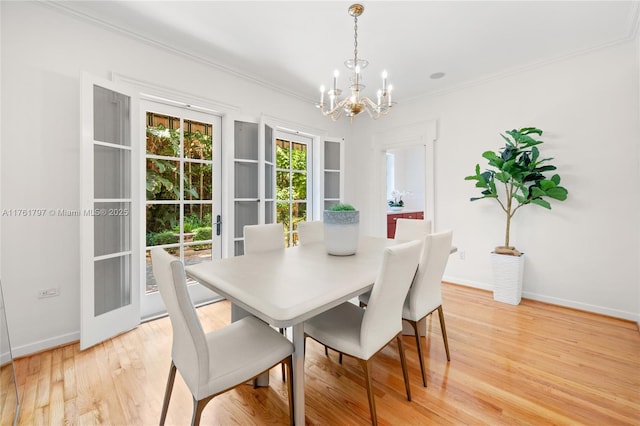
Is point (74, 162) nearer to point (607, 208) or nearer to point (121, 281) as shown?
point (121, 281)

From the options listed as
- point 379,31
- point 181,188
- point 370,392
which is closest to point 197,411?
point 370,392

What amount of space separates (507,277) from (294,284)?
285 centimetres

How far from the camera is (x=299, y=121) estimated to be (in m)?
4.05

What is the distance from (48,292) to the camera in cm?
217

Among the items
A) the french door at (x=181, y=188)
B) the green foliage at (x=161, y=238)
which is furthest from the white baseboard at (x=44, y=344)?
the green foliage at (x=161, y=238)

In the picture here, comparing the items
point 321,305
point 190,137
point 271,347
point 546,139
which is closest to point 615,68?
point 546,139

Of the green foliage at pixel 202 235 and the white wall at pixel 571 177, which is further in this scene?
the green foliage at pixel 202 235

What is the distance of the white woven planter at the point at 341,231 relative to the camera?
196 centimetres

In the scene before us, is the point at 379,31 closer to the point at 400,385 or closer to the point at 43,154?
the point at 400,385

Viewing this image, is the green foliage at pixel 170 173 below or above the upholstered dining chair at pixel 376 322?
→ above

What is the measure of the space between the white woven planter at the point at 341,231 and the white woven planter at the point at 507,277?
6.98ft

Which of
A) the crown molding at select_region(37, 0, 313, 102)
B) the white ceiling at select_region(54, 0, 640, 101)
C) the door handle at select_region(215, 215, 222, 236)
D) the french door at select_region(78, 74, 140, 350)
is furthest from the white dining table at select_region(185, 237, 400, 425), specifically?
the crown molding at select_region(37, 0, 313, 102)

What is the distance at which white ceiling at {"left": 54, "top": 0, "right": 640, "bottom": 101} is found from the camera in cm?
222

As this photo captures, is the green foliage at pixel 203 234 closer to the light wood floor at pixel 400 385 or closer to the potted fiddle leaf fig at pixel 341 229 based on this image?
the light wood floor at pixel 400 385
